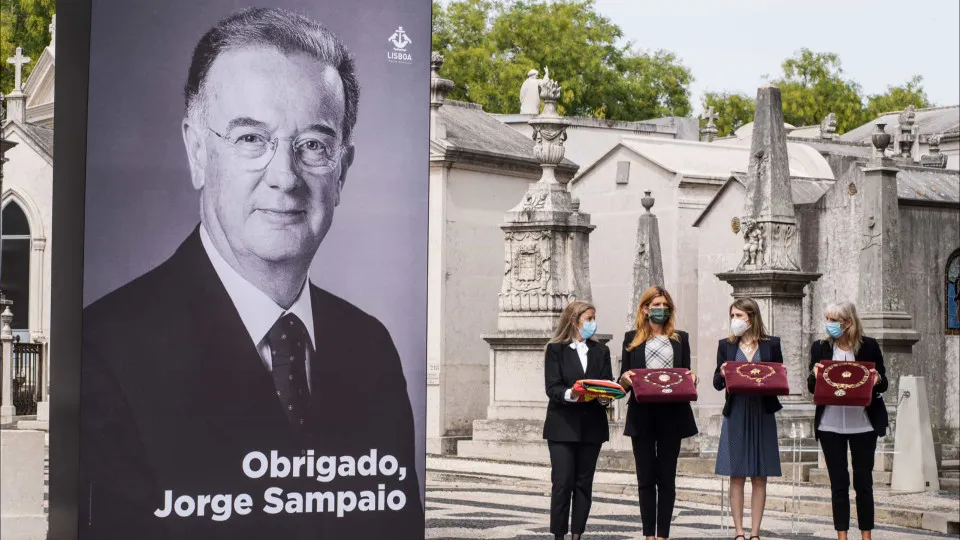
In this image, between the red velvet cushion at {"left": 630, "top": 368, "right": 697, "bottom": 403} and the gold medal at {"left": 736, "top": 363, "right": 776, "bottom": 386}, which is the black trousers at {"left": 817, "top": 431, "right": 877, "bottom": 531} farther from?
the red velvet cushion at {"left": 630, "top": 368, "right": 697, "bottom": 403}

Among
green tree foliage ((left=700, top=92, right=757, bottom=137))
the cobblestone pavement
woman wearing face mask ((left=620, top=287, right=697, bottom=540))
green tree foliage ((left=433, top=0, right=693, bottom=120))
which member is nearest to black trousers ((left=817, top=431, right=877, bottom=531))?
the cobblestone pavement

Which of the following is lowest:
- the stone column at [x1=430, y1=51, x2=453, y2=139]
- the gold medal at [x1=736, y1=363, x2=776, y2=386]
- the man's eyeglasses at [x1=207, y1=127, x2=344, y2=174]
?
the gold medal at [x1=736, y1=363, x2=776, y2=386]

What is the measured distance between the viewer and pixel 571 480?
12.0 metres

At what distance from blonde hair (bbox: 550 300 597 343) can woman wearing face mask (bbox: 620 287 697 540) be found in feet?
1.39

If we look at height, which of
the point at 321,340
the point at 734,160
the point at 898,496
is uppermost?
the point at 734,160

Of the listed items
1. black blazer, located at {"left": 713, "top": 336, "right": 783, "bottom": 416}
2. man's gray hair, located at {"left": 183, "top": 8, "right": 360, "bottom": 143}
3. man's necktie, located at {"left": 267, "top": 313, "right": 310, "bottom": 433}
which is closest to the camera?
man's gray hair, located at {"left": 183, "top": 8, "right": 360, "bottom": 143}

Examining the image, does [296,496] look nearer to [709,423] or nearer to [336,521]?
[336,521]

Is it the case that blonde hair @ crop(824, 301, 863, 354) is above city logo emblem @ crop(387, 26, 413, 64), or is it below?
below

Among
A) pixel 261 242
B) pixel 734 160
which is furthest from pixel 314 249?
pixel 734 160

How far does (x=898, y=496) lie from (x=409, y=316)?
1050 cm

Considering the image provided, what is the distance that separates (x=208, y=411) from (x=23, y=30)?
43004 millimetres

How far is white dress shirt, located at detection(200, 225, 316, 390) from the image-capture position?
8.15m

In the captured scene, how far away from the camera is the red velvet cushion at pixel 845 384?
1247 cm

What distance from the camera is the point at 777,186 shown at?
20.7m
